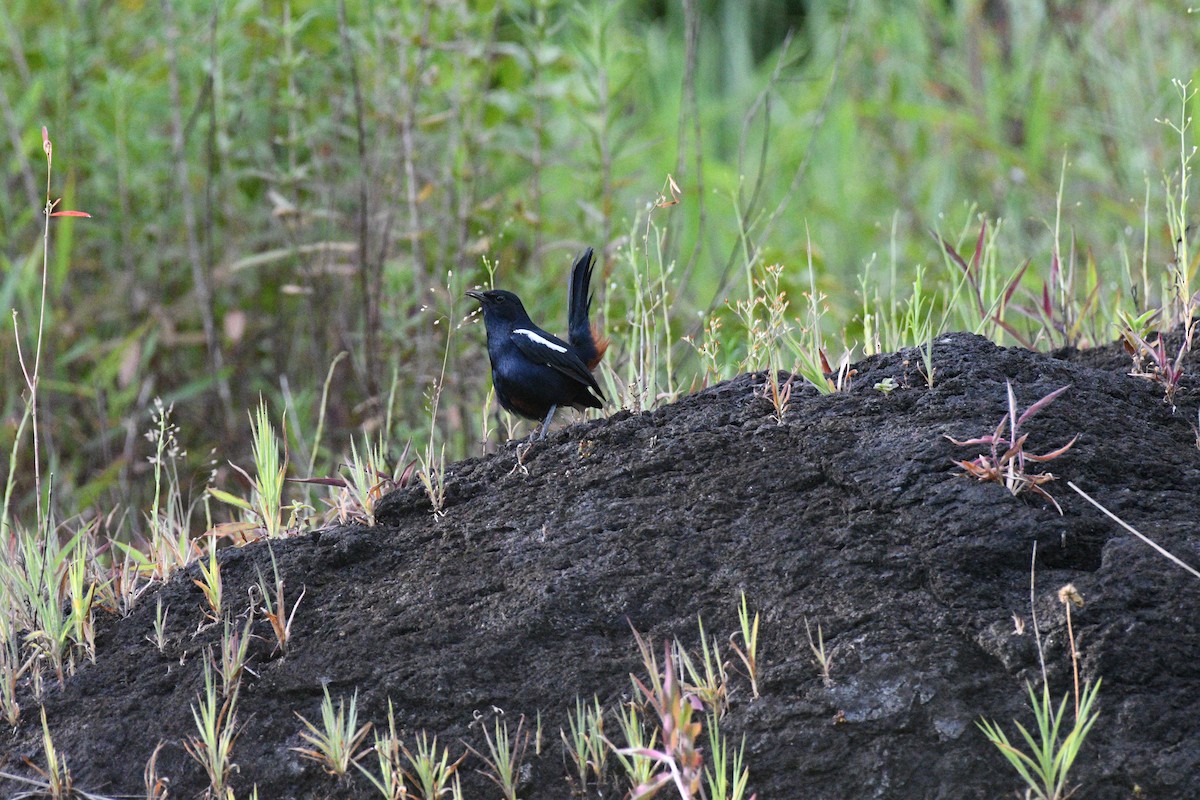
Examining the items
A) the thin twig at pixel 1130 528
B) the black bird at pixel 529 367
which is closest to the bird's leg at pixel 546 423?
the black bird at pixel 529 367

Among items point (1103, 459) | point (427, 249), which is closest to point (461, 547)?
point (1103, 459)

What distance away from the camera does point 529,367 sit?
3475mm

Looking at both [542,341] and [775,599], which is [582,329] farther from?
[775,599]

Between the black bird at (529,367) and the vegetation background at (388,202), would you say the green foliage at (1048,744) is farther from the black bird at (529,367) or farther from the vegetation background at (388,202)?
the vegetation background at (388,202)

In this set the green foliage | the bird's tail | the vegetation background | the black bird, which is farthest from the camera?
the vegetation background

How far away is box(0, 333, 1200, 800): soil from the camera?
200 centimetres

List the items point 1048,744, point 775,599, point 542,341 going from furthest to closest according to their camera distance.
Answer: point 542,341 < point 775,599 < point 1048,744

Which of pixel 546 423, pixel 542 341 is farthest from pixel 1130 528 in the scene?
pixel 542 341

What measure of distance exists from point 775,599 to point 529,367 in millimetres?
1408

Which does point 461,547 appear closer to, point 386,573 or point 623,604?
point 386,573

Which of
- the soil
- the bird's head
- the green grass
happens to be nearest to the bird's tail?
the green grass

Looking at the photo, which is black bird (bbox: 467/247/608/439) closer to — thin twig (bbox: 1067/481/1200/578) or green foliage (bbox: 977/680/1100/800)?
thin twig (bbox: 1067/481/1200/578)

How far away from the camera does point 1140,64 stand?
22.0ft

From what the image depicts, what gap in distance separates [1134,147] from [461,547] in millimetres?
5102
